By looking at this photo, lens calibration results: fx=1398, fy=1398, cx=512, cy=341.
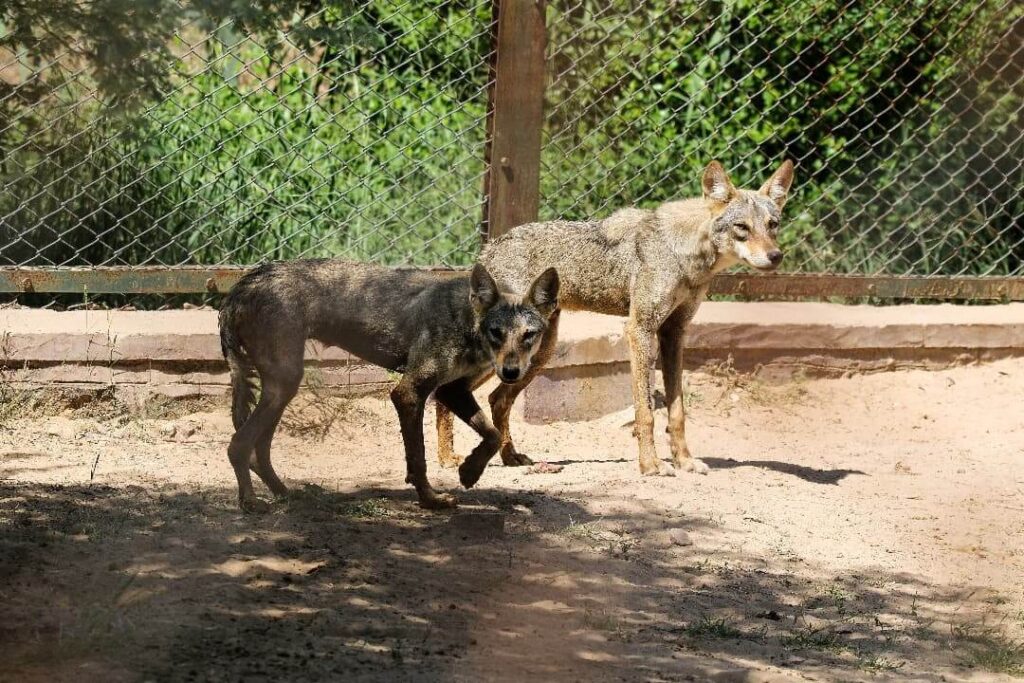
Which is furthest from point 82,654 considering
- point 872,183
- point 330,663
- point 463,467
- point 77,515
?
point 872,183

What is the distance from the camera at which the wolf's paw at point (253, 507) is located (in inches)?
219

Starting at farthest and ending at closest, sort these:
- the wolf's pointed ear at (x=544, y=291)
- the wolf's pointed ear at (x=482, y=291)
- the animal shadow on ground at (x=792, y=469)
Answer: the animal shadow on ground at (x=792, y=469) < the wolf's pointed ear at (x=544, y=291) < the wolf's pointed ear at (x=482, y=291)

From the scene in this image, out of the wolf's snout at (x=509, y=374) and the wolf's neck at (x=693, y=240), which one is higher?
the wolf's neck at (x=693, y=240)

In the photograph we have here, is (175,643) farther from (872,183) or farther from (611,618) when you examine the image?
(872,183)

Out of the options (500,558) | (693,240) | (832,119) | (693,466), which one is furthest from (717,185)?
A: (832,119)

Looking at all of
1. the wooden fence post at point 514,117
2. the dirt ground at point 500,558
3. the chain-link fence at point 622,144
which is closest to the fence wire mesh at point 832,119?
the chain-link fence at point 622,144

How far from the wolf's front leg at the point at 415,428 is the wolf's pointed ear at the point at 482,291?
409 mm

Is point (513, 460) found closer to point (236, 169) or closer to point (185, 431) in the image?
point (185, 431)

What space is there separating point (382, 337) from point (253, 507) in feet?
3.04

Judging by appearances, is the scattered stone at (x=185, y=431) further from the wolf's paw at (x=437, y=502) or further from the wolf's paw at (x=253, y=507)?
the wolf's paw at (x=437, y=502)

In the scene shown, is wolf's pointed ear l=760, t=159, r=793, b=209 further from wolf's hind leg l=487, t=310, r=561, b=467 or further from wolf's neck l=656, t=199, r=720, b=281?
wolf's hind leg l=487, t=310, r=561, b=467

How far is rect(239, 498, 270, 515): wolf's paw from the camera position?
18.3ft

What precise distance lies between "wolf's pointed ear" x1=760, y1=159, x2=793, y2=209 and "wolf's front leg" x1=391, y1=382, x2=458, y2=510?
2.43 metres

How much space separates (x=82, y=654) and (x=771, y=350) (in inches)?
218
